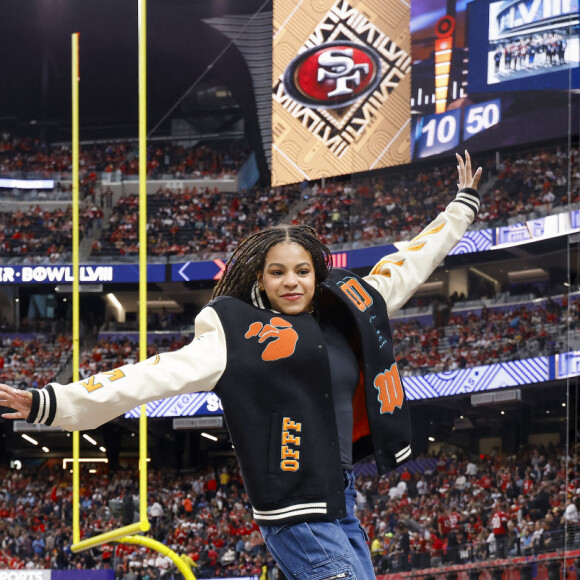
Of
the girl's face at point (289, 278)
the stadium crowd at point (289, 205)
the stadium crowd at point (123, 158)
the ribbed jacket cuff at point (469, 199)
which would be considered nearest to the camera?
the girl's face at point (289, 278)

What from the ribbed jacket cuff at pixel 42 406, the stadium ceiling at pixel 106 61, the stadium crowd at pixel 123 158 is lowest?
the ribbed jacket cuff at pixel 42 406

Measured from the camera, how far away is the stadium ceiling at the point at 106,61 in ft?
63.9

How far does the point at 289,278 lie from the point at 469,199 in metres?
0.74

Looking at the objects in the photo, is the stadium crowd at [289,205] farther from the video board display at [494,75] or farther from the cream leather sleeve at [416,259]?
the cream leather sleeve at [416,259]

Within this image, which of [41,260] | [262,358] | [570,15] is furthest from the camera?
[41,260]

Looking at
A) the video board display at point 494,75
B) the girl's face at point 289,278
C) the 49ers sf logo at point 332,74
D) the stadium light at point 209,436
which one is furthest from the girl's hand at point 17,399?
the stadium light at point 209,436

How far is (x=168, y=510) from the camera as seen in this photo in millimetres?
16719

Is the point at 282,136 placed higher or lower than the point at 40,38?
lower

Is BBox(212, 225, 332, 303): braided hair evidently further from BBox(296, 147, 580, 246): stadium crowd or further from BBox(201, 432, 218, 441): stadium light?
BBox(201, 432, 218, 441): stadium light

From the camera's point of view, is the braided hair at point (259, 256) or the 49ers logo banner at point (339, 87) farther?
the 49ers logo banner at point (339, 87)

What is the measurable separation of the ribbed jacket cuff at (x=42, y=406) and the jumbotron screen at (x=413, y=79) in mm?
7231

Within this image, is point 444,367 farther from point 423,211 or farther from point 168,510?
point 168,510

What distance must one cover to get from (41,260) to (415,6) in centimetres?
1104

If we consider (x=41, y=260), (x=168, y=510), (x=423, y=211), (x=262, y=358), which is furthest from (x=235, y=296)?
(x=41, y=260)
